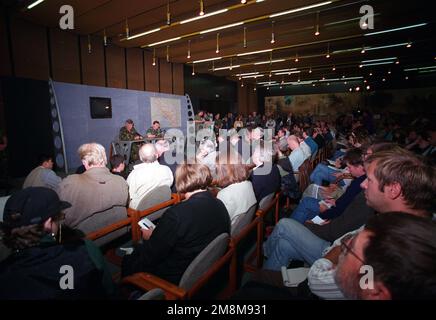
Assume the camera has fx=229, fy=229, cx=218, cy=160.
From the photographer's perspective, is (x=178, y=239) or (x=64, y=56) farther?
(x=64, y=56)

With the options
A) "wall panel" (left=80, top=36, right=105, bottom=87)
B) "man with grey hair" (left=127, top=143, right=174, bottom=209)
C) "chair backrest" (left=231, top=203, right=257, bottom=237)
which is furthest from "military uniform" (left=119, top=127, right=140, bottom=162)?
"chair backrest" (left=231, top=203, right=257, bottom=237)

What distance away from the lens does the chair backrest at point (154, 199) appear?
253 cm

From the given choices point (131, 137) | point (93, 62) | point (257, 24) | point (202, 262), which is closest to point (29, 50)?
point (93, 62)

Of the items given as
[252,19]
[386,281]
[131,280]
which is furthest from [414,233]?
[252,19]

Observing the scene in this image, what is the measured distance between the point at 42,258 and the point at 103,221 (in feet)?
3.88

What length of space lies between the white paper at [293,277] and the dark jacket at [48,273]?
1.17m

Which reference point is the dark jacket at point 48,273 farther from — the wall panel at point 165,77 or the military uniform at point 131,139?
the wall panel at point 165,77

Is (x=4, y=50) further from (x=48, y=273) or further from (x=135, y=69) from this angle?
(x=48, y=273)

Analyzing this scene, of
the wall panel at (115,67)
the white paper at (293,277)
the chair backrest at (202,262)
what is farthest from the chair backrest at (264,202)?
the wall panel at (115,67)

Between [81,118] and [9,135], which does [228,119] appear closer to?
[81,118]

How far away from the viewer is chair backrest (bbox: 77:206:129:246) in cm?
202

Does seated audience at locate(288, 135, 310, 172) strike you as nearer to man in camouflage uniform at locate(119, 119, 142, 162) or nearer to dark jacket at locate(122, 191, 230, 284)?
dark jacket at locate(122, 191, 230, 284)

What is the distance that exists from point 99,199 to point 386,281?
6.93 feet

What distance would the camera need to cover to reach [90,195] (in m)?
2.05
